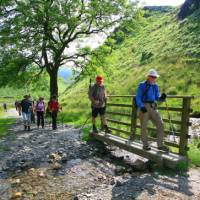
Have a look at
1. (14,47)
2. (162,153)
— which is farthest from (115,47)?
(162,153)

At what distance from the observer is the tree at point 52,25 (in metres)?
32.7

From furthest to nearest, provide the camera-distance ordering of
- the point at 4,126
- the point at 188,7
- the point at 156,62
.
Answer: the point at 188,7 → the point at 156,62 → the point at 4,126

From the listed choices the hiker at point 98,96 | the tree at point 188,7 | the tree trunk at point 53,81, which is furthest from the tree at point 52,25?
the tree at point 188,7

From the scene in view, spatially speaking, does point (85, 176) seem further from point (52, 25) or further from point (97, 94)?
point (52, 25)

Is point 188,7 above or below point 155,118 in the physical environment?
above

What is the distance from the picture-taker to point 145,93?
1253 cm

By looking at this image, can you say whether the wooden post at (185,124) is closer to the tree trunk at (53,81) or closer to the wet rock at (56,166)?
the wet rock at (56,166)

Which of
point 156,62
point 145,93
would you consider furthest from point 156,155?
point 156,62

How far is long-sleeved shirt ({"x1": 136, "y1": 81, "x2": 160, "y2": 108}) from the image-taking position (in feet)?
40.9

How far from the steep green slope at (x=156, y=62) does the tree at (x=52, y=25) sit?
8.95 feet

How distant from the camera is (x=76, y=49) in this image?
130 ft

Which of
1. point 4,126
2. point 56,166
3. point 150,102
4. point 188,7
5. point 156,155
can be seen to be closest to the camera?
point 156,155

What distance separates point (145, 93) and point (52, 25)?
23779mm

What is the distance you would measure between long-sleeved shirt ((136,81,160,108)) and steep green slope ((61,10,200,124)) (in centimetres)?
1573
